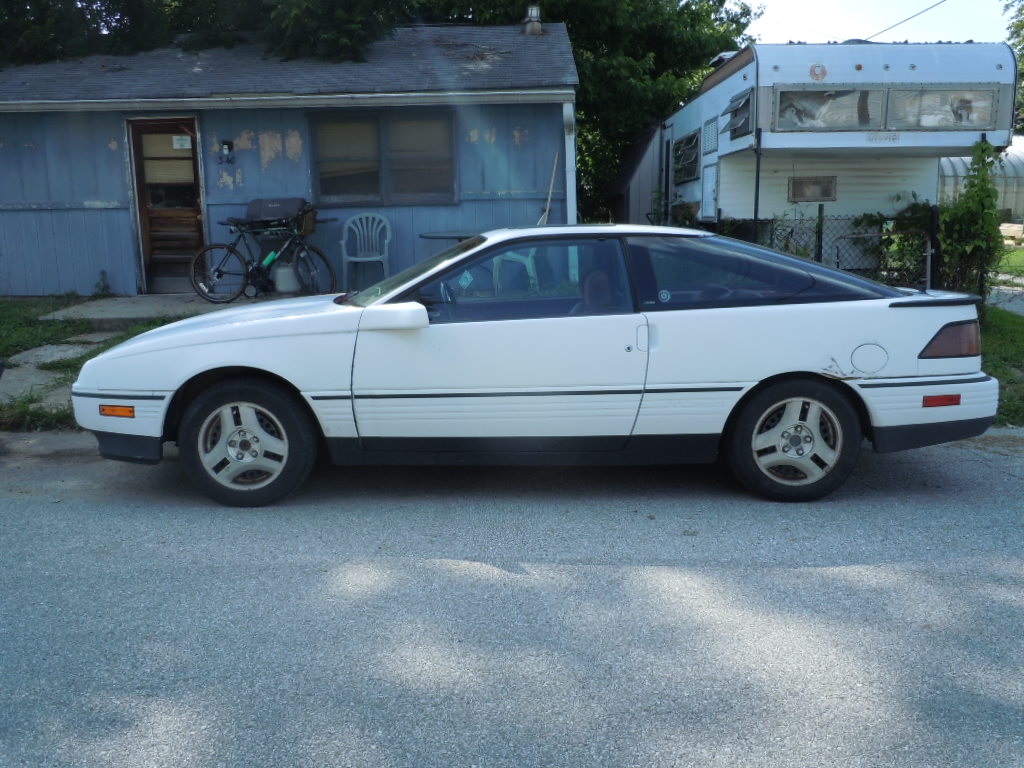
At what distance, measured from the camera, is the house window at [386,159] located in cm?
1170

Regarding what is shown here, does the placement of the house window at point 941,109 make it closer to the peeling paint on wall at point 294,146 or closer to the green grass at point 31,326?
the peeling paint on wall at point 294,146

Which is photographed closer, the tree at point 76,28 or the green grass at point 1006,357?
the green grass at point 1006,357

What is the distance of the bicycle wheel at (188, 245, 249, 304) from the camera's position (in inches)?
440

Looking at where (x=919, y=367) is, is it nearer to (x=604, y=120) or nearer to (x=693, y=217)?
(x=693, y=217)

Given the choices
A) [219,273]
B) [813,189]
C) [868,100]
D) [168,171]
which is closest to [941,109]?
[868,100]

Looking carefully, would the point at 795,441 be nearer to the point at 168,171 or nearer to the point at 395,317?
the point at 395,317

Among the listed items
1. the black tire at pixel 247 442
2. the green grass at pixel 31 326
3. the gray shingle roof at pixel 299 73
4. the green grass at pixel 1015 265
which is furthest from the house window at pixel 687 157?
the black tire at pixel 247 442

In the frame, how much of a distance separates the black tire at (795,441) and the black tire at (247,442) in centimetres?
224

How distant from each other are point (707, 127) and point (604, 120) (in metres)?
5.82

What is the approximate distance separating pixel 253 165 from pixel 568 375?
815cm

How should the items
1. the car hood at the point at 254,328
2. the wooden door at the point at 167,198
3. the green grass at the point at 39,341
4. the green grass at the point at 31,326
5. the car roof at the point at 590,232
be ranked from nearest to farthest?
the car hood at the point at 254,328
the car roof at the point at 590,232
the green grass at the point at 39,341
the green grass at the point at 31,326
the wooden door at the point at 167,198

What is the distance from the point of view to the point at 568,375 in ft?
15.9

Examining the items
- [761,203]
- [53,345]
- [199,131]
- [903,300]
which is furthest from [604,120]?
[903,300]

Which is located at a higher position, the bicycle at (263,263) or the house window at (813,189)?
the house window at (813,189)
